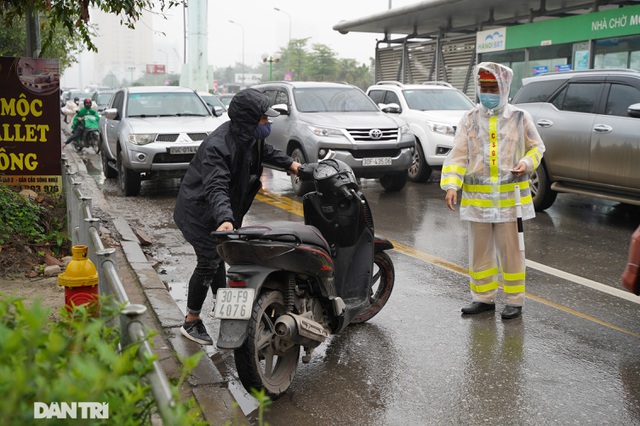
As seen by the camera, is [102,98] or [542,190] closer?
[542,190]

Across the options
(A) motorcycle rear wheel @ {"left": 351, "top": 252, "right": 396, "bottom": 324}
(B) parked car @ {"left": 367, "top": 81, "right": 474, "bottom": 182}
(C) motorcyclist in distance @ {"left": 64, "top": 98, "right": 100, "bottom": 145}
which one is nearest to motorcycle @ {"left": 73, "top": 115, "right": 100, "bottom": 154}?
(C) motorcyclist in distance @ {"left": 64, "top": 98, "right": 100, "bottom": 145}

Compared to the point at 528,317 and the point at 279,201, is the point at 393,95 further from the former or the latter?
the point at 528,317

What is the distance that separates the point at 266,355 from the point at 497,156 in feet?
8.36

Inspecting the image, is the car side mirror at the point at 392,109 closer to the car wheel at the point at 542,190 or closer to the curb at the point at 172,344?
the car wheel at the point at 542,190

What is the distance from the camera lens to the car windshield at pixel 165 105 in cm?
1322

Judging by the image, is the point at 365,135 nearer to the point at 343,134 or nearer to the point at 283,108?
the point at 343,134

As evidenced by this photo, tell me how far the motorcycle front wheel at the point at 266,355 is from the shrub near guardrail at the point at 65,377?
1875mm

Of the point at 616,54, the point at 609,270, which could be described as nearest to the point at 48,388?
the point at 609,270

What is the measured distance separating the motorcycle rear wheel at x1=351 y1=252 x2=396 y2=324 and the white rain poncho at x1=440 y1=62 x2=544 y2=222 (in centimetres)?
73

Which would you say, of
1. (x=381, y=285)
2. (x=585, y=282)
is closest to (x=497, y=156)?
(x=381, y=285)

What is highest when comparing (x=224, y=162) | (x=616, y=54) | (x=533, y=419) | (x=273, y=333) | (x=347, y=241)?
(x=616, y=54)

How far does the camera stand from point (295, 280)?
4480 millimetres

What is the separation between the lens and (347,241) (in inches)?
202

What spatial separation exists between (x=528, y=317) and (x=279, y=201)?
21.0ft
